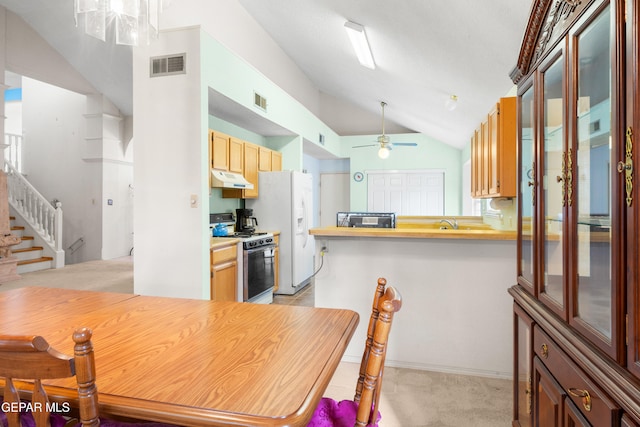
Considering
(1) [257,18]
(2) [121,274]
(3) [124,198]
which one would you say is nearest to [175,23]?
(1) [257,18]

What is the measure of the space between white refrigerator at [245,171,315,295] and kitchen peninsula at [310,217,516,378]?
2143 mm

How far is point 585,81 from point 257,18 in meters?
4.69

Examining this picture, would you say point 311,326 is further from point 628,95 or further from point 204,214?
point 204,214

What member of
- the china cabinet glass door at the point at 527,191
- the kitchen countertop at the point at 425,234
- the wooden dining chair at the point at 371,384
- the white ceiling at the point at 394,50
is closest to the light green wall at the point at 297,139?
the white ceiling at the point at 394,50

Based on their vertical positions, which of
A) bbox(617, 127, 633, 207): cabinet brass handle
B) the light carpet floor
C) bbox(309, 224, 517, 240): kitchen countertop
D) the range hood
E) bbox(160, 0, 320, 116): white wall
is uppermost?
bbox(160, 0, 320, 116): white wall

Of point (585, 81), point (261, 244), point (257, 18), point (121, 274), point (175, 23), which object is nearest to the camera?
point (585, 81)

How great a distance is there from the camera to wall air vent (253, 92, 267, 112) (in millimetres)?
4262

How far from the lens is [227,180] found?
4.15 meters

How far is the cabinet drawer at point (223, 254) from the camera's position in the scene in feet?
11.4

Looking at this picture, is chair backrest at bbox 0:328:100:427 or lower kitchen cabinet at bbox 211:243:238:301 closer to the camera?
chair backrest at bbox 0:328:100:427

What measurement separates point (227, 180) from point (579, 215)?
3.51 m

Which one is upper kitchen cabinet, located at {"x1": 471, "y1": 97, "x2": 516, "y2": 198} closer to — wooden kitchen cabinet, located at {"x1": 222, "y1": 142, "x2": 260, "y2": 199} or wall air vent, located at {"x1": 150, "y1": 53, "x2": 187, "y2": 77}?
wall air vent, located at {"x1": 150, "y1": 53, "x2": 187, "y2": 77}

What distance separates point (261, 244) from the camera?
449 centimetres

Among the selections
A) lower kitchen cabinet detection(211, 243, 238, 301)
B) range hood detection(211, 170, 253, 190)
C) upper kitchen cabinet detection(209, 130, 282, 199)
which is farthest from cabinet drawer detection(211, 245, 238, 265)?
upper kitchen cabinet detection(209, 130, 282, 199)
